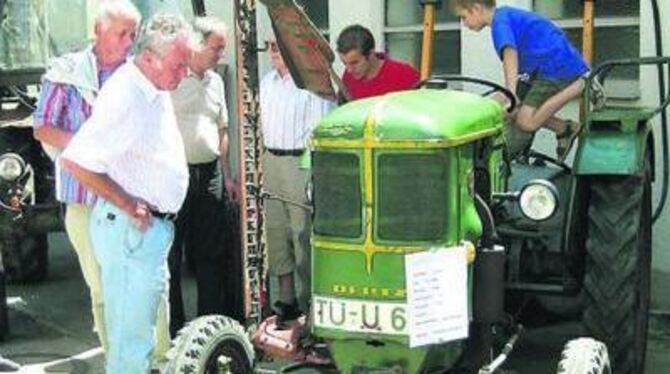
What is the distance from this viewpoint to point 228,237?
6.75 metres

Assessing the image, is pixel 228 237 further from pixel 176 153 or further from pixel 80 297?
pixel 80 297

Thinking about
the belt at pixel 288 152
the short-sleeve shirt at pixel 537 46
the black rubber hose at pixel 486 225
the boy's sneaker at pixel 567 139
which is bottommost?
the black rubber hose at pixel 486 225

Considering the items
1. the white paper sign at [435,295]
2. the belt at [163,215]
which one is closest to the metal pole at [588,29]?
the white paper sign at [435,295]

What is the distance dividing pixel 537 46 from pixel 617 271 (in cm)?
136

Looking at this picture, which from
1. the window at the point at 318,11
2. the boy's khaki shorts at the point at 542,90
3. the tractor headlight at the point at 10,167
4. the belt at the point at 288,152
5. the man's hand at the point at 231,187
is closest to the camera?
the boy's khaki shorts at the point at 542,90

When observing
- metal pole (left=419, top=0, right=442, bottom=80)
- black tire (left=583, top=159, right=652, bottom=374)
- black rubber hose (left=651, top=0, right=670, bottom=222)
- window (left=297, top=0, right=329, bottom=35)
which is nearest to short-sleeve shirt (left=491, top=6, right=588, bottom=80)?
black tire (left=583, top=159, right=652, bottom=374)

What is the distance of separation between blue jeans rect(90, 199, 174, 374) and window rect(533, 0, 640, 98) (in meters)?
4.02

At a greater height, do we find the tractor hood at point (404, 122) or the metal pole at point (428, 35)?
the metal pole at point (428, 35)

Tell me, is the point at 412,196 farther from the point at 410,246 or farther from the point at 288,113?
the point at 288,113

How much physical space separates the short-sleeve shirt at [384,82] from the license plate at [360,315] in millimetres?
2291

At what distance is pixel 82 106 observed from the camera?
221 inches

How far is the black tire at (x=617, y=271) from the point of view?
17.7 feet

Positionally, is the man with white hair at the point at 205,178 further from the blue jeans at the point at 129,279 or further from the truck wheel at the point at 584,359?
the truck wheel at the point at 584,359

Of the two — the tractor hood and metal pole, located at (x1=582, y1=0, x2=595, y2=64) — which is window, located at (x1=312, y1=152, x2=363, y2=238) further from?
metal pole, located at (x1=582, y1=0, x2=595, y2=64)
